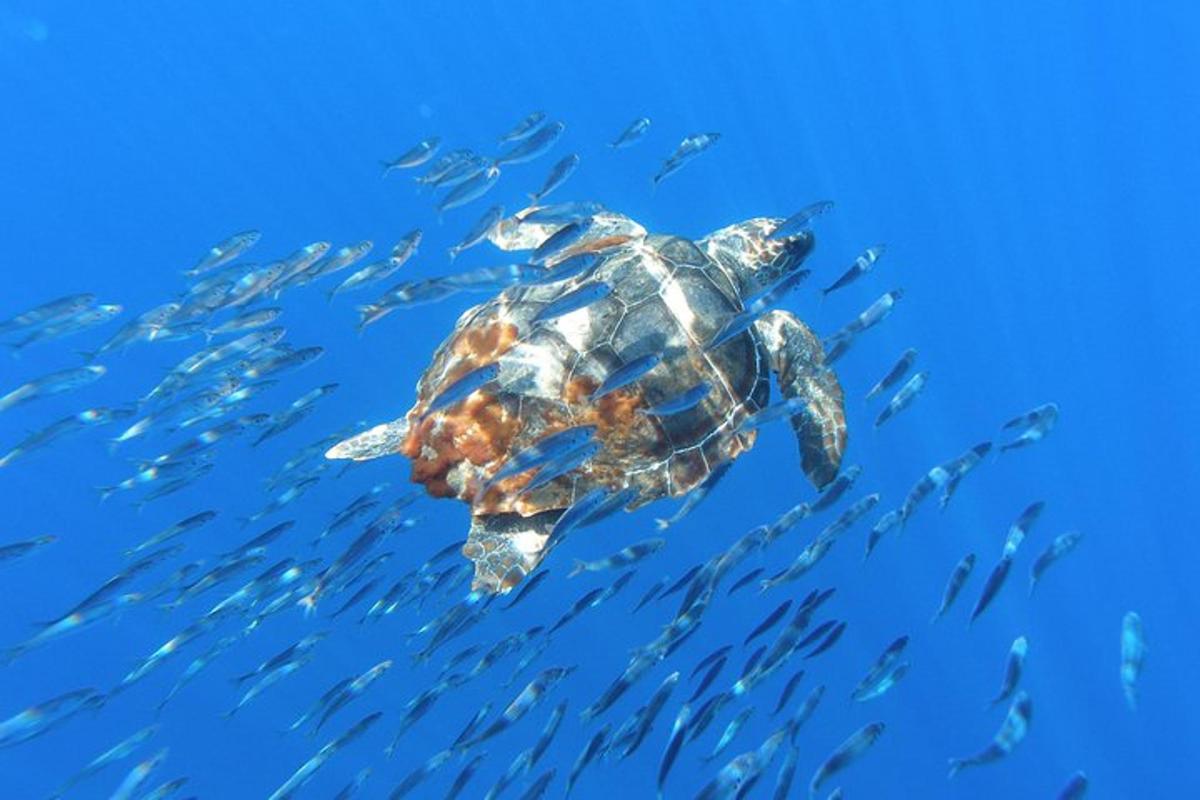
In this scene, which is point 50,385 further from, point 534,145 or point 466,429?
point 534,145

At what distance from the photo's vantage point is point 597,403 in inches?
212

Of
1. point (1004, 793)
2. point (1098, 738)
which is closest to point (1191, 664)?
point (1098, 738)

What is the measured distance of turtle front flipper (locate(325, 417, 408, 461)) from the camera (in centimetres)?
605

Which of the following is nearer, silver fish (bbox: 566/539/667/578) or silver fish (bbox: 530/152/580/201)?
silver fish (bbox: 566/539/667/578)

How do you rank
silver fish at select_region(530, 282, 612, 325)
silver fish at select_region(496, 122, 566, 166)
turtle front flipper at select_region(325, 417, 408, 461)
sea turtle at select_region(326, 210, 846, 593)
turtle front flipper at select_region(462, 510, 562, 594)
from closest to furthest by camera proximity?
silver fish at select_region(530, 282, 612, 325) < turtle front flipper at select_region(462, 510, 562, 594) < sea turtle at select_region(326, 210, 846, 593) < turtle front flipper at select_region(325, 417, 408, 461) < silver fish at select_region(496, 122, 566, 166)

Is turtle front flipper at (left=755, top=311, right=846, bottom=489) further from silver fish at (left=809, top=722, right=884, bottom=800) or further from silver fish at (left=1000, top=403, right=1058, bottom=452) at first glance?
silver fish at (left=809, top=722, right=884, bottom=800)

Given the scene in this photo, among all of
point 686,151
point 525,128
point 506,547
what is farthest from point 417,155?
point 506,547

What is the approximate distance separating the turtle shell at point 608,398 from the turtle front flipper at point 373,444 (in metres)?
0.34

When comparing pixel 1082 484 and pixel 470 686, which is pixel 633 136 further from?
pixel 1082 484

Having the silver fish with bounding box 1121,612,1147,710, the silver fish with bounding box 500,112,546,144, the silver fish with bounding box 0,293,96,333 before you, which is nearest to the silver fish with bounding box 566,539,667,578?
the silver fish with bounding box 1121,612,1147,710

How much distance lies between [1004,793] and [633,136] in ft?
61.8

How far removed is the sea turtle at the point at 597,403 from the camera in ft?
17.7

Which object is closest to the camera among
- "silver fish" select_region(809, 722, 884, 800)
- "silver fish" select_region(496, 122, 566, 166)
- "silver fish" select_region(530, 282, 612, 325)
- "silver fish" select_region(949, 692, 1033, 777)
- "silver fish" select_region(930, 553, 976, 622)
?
"silver fish" select_region(949, 692, 1033, 777)

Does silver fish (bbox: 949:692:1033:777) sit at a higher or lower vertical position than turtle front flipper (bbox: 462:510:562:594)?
lower
